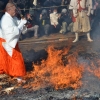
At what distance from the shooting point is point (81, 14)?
484 inches

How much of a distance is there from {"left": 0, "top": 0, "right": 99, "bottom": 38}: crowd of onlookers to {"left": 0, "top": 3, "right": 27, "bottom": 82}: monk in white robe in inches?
194

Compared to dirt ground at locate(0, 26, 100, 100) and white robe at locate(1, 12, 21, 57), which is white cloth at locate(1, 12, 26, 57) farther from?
dirt ground at locate(0, 26, 100, 100)

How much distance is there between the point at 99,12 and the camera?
564 inches

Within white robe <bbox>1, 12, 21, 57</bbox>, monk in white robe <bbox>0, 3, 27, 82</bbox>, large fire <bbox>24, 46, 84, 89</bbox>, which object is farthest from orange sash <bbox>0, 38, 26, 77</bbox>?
large fire <bbox>24, 46, 84, 89</bbox>

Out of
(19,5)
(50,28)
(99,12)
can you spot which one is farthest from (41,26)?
(99,12)

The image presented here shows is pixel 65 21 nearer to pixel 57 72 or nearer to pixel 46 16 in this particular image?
pixel 46 16

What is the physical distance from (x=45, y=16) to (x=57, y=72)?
17.7 feet

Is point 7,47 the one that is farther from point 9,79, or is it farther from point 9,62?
point 9,79

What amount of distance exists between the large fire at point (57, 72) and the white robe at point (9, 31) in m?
1.33

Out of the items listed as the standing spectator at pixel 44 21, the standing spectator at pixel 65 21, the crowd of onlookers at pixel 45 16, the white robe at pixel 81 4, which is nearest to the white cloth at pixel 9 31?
the white robe at pixel 81 4

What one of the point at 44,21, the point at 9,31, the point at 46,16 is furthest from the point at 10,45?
the point at 46,16

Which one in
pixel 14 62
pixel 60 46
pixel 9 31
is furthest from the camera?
pixel 60 46

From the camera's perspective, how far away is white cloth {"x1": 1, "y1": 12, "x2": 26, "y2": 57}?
783cm

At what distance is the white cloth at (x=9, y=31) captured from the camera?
25.7ft
